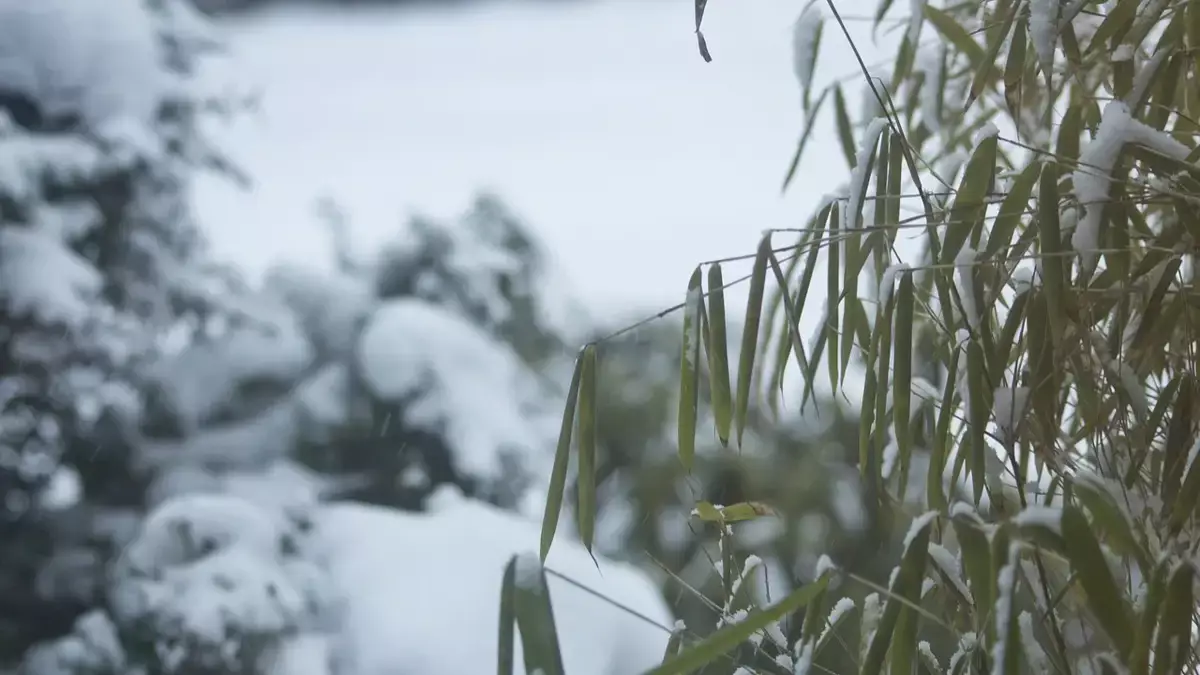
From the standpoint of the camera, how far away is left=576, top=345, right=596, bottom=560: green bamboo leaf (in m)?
0.58

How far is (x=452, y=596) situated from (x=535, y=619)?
0.85 meters

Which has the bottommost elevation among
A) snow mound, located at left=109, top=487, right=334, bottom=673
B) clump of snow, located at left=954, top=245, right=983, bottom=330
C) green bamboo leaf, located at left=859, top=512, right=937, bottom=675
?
snow mound, located at left=109, top=487, right=334, bottom=673

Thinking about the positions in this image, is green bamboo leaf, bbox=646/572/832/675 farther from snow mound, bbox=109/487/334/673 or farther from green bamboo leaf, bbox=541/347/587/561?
snow mound, bbox=109/487/334/673

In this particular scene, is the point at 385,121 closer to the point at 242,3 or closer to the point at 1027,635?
the point at 242,3

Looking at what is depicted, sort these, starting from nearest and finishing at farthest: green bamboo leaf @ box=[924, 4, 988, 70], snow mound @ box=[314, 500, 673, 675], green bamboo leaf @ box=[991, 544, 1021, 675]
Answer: green bamboo leaf @ box=[991, 544, 1021, 675] → green bamboo leaf @ box=[924, 4, 988, 70] → snow mound @ box=[314, 500, 673, 675]

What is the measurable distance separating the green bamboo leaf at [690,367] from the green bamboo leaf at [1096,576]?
7.8 inches

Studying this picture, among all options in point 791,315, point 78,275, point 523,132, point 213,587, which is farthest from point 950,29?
point 523,132

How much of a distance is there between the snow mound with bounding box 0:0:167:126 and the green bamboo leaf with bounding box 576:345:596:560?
111cm

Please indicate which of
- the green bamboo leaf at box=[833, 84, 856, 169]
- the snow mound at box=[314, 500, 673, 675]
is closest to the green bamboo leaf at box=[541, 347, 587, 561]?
the green bamboo leaf at box=[833, 84, 856, 169]

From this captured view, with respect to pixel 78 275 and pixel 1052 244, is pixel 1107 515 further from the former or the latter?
pixel 78 275

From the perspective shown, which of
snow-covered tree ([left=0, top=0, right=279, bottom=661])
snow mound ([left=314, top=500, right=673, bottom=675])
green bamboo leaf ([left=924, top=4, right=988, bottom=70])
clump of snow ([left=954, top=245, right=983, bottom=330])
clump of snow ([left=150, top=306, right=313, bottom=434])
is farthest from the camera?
clump of snow ([left=150, top=306, right=313, bottom=434])

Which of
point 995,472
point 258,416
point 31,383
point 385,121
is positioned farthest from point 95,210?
point 995,472

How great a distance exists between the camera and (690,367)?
566 mm

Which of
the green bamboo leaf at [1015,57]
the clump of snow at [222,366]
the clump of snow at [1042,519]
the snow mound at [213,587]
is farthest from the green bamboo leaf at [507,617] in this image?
the clump of snow at [222,366]
